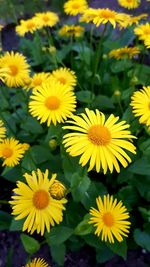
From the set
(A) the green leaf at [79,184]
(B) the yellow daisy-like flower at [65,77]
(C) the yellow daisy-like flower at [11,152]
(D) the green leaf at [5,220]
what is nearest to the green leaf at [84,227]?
(A) the green leaf at [79,184]

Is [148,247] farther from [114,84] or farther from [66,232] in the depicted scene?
[114,84]

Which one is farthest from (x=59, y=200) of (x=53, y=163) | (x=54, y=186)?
(x=53, y=163)

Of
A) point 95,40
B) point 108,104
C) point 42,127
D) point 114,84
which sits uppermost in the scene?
point 95,40

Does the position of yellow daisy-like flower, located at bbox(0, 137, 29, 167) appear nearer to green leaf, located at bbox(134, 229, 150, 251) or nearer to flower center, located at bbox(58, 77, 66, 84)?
flower center, located at bbox(58, 77, 66, 84)

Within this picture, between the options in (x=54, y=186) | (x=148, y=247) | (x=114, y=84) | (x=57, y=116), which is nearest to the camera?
(x=54, y=186)

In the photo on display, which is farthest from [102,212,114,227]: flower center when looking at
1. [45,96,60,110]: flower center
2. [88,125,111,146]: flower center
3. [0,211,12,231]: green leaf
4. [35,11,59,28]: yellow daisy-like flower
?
[35,11,59,28]: yellow daisy-like flower

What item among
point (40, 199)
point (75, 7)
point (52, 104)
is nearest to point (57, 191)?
point (40, 199)

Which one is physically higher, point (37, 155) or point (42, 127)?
point (42, 127)

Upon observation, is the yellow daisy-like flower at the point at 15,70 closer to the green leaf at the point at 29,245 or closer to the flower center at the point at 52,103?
the flower center at the point at 52,103
